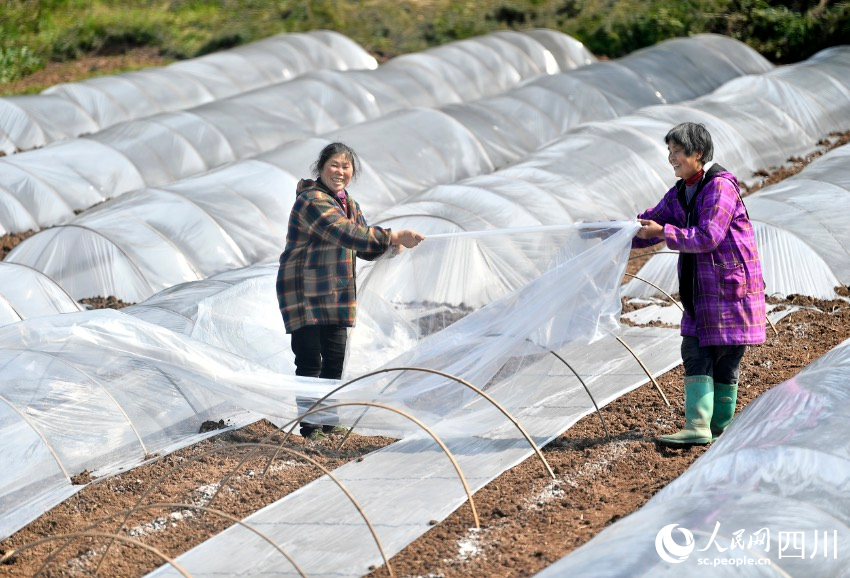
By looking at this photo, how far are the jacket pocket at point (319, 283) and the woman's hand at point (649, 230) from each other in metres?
1.78

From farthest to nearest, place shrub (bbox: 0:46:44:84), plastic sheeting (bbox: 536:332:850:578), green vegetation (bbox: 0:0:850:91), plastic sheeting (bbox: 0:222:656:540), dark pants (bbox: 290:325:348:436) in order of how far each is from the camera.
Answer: shrub (bbox: 0:46:44:84)
green vegetation (bbox: 0:0:850:91)
dark pants (bbox: 290:325:348:436)
plastic sheeting (bbox: 0:222:656:540)
plastic sheeting (bbox: 536:332:850:578)

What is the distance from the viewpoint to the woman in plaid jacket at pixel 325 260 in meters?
5.86

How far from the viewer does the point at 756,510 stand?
4.04 meters

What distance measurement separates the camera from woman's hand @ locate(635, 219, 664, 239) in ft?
17.5

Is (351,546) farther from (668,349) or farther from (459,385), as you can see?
(668,349)

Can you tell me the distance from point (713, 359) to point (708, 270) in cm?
51

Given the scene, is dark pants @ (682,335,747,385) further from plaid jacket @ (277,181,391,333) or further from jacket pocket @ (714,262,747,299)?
plaid jacket @ (277,181,391,333)

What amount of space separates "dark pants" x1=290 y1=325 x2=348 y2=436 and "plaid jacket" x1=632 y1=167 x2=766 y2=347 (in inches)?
79.8

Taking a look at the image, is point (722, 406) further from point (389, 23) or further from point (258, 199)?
point (389, 23)

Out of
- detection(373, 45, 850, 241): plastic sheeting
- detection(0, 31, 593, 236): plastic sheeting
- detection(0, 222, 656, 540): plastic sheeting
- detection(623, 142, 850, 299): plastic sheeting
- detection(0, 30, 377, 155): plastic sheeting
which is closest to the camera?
detection(0, 222, 656, 540): plastic sheeting

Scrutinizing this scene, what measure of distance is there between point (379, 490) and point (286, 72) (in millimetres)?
15401

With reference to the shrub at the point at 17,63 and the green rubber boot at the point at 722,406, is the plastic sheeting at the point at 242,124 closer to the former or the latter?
the shrub at the point at 17,63

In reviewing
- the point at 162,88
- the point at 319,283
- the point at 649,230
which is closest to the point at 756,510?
the point at 649,230

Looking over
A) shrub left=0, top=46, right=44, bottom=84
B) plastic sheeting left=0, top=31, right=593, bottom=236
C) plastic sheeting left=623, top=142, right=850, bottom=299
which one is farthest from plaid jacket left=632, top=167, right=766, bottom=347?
shrub left=0, top=46, right=44, bottom=84
